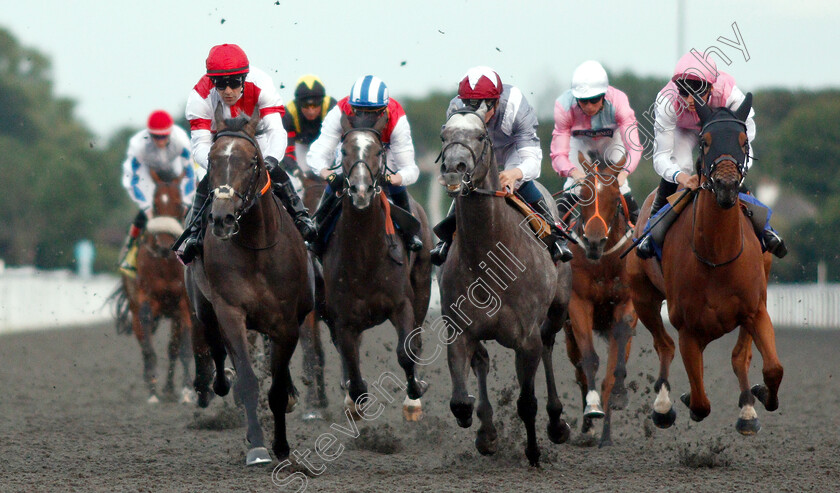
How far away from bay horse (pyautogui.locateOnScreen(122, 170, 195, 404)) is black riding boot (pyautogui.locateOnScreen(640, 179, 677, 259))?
17.4 ft

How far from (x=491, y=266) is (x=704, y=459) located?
187cm

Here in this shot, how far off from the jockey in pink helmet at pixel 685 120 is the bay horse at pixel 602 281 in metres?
0.89

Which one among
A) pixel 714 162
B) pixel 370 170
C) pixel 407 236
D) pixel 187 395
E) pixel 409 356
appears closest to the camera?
pixel 714 162

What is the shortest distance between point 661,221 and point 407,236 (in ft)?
5.67

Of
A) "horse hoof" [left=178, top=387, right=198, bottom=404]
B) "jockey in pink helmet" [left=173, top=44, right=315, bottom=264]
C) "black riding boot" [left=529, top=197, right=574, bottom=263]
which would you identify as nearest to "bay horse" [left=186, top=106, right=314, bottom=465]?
"jockey in pink helmet" [left=173, top=44, right=315, bottom=264]

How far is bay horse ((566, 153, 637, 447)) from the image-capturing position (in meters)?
8.61

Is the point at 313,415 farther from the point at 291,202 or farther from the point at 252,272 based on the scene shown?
the point at 252,272

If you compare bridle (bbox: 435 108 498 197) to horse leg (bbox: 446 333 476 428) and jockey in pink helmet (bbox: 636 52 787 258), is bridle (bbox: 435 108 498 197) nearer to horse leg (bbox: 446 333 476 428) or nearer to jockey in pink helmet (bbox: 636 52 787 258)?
horse leg (bbox: 446 333 476 428)

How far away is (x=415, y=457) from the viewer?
25.3 ft

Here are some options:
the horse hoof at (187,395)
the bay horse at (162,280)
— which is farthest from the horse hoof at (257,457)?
the bay horse at (162,280)

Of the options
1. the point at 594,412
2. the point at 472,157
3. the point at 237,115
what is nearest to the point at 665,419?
the point at 594,412

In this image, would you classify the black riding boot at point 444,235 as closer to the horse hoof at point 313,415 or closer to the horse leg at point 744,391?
the horse leg at point 744,391

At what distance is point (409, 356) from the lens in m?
7.61

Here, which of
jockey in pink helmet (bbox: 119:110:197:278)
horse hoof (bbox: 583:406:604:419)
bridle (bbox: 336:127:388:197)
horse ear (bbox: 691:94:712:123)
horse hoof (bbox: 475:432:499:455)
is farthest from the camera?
jockey in pink helmet (bbox: 119:110:197:278)
